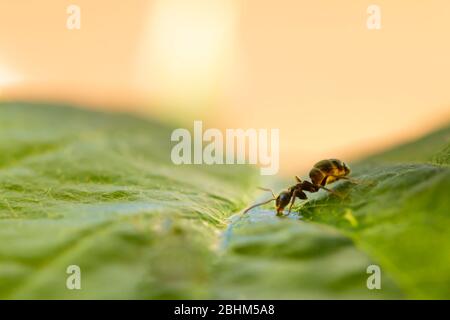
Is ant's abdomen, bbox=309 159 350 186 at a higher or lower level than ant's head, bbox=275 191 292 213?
higher

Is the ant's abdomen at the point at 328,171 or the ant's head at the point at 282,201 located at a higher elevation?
the ant's abdomen at the point at 328,171

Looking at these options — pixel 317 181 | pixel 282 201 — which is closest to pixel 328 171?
pixel 317 181

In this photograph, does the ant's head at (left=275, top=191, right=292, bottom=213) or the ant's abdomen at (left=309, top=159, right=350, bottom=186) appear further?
the ant's abdomen at (left=309, top=159, right=350, bottom=186)

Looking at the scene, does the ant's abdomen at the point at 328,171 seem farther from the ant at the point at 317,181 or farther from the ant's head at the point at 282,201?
the ant's head at the point at 282,201

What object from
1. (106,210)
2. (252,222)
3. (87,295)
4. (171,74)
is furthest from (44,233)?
(171,74)

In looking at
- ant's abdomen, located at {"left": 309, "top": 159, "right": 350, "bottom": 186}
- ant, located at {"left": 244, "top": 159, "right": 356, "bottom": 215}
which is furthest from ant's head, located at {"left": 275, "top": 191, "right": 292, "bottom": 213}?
ant's abdomen, located at {"left": 309, "top": 159, "right": 350, "bottom": 186}

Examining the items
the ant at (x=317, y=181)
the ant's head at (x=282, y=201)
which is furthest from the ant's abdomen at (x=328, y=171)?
the ant's head at (x=282, y=201)

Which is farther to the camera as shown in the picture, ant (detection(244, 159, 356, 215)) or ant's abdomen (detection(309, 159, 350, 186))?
ant's abdomen (detection(309, 159, 350, 186))

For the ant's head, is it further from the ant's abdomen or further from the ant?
the ant's abdomen

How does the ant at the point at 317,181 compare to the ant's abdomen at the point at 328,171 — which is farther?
the ant's abdomen at the point at 328,171

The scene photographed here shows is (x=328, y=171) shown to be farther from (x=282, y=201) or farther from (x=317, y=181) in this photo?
(x=282, y=201)
